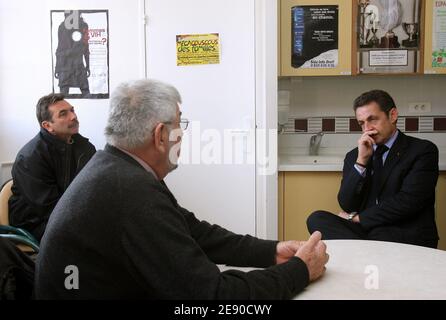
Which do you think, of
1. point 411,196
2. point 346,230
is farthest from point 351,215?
point 411,196

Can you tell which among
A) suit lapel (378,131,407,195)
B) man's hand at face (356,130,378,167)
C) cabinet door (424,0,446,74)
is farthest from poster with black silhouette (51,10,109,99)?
cabinet door (424,0,446,74)

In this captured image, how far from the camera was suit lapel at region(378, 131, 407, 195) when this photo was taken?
2393 mm

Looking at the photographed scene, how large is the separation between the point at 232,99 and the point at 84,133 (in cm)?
111

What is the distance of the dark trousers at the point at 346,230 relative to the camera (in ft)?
7.38

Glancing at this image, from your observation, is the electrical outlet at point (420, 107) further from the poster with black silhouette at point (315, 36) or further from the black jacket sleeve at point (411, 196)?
the black jacket sleeve at point (411, 196)

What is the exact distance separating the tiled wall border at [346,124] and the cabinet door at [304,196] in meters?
0.64

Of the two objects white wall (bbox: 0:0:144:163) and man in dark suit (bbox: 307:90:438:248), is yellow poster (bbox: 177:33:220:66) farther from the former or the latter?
man in dark suit (bbox: 307:90:438:248)

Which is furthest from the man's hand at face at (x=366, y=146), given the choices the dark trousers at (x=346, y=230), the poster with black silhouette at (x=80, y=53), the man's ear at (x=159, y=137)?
the poster with black silhouette at (x=80, y=53)

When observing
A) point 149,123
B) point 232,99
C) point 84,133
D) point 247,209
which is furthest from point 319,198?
point 149,123

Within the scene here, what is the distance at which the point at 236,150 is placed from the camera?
11.0ft

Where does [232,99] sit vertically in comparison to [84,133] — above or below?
above

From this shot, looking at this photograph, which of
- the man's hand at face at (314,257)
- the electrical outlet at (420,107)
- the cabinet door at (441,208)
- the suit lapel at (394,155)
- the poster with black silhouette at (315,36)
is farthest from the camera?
the electrical outlet at (420,107)

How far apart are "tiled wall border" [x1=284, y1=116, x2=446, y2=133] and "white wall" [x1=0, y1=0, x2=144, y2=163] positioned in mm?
1229
